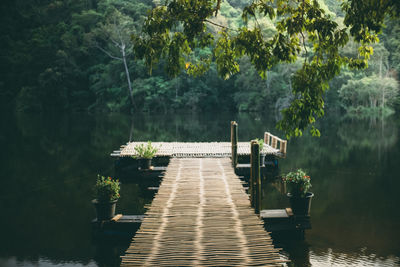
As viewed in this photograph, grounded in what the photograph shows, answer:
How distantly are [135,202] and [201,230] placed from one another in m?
6.10

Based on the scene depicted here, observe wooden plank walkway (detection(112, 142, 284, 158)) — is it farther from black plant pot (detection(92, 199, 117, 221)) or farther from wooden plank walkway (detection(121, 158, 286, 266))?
black plant pot (detection(92, 199, 117, 221))

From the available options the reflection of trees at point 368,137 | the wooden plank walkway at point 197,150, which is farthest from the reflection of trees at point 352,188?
the wooden plank walkway at point 197,150

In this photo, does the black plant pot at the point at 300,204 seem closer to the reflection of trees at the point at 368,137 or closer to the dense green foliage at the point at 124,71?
the reflection of trees at the point at 368,137

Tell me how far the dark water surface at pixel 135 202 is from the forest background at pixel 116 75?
29.1m

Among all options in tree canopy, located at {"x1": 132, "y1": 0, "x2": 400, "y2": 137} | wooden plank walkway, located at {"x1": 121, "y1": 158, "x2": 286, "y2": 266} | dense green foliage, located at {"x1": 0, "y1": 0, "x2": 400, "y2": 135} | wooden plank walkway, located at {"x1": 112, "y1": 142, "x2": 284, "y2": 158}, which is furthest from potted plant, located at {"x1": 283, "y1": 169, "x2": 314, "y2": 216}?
dense green foliage, located at {"x1": 0, "y1": 0, "x2": 400, "y2": 135}

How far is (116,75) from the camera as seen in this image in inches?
2381

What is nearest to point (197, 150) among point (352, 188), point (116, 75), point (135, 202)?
point (135, 202)

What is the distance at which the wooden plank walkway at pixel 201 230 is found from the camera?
554cm

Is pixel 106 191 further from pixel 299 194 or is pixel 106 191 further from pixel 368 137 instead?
pixel 368 137

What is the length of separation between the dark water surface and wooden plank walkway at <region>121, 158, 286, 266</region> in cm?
162

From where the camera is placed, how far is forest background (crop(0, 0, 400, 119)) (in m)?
53.5

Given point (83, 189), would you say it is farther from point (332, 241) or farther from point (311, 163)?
point (311, 163)

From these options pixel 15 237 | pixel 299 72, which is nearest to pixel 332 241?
pixel 299 72

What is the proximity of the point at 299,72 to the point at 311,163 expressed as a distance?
13588 millimetres
